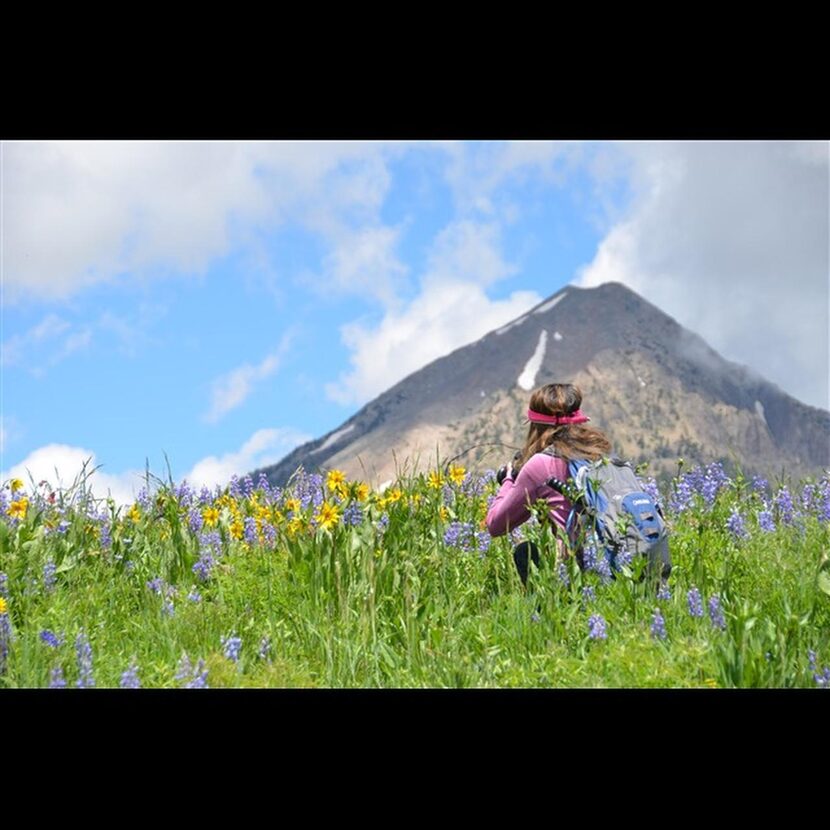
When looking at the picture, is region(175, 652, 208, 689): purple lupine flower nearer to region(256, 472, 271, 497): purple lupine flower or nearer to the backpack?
the backpack

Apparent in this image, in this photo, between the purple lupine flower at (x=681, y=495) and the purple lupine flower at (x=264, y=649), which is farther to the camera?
the purple lupine flower at (x=681, y=495)

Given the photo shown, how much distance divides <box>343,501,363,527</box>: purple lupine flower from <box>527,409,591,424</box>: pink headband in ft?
3.85

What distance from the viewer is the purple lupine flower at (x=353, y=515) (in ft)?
19.3

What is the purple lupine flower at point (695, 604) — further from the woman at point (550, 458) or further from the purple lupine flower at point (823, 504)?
the purple lupine flower at point (823, 504)

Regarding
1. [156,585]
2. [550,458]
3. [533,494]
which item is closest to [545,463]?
[550,458]

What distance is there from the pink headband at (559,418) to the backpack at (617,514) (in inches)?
10.3

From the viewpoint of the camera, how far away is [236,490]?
7980 millimetres

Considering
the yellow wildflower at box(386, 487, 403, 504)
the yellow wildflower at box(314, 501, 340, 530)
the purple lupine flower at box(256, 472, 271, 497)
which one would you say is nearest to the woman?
the yellow wildflower at box(386, 487, 403, 504)

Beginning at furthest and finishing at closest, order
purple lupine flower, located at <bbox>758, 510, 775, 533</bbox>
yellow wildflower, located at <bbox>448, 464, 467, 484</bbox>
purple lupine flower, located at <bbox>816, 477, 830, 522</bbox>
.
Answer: purple lupine flower, located at <bbox>816, 477, 830, 522</bbox>, yellow wildflower, located at <bbox>448, 464, 467, 484</bbox>, purple lupine flower, located at <bbox>758, 510, 775, 533</bbox>

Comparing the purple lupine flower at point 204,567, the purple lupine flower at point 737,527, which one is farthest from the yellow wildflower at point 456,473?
the purple lupine flower at point 737,527

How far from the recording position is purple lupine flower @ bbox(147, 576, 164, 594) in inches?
225
